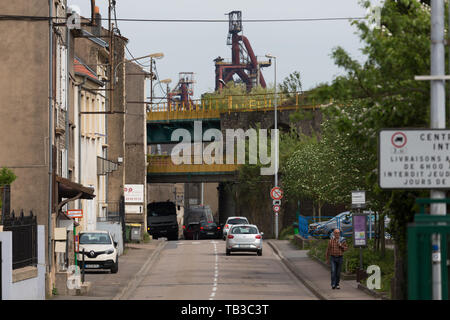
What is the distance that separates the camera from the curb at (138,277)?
26.4m

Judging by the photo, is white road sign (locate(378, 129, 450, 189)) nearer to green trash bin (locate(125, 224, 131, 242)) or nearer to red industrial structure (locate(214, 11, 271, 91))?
green trash bin (locate(125, 224, 131, 242))

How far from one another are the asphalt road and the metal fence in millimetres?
3368

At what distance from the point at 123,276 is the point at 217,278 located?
3.50m

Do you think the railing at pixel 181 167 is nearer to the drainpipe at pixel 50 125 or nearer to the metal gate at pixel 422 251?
the drainpipe at pixel 50 125

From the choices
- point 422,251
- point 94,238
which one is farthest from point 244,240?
point 422,251

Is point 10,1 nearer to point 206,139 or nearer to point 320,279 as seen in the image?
point 320,279

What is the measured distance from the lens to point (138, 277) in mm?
33469

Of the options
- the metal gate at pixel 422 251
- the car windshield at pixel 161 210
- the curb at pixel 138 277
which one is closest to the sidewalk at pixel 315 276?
the curb at pixel 138 277

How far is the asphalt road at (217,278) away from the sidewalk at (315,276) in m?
0.33

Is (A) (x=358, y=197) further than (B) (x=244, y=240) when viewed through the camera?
No

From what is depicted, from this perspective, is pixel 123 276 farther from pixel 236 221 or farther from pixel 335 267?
pixel 236 221

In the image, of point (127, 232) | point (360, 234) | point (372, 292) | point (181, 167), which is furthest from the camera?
point (181, 167)

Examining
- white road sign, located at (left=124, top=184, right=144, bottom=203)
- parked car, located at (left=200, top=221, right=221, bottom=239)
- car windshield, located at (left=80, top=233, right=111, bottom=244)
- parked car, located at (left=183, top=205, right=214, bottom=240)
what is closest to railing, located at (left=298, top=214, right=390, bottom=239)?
white road sign, located at (left=124, top=184, right=144, bottom=203)
